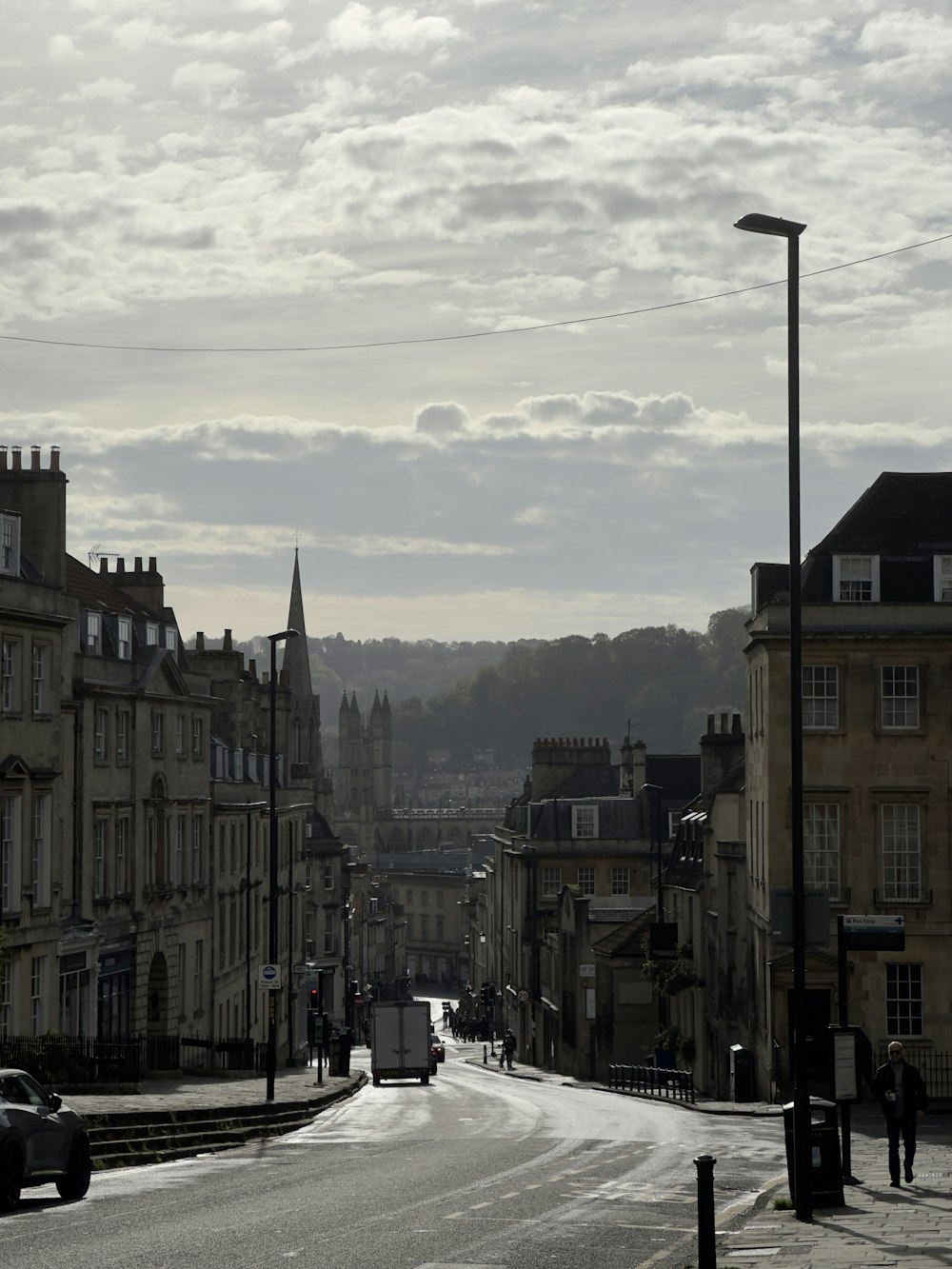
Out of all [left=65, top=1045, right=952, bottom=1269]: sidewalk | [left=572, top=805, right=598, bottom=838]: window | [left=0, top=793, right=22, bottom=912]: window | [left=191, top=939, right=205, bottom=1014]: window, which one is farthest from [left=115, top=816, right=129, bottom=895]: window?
[left=572, top=805, right=598, bottom=838]: window

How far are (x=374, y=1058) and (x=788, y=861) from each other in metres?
23.3

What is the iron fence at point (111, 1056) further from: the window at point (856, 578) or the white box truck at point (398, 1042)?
the window at point (856, 578)

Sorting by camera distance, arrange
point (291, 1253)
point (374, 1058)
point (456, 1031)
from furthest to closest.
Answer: point (456, 1031) → point (374, 1058) → point (291, 1253)

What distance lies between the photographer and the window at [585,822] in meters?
89.9

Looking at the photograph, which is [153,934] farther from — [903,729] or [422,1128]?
[903,729]

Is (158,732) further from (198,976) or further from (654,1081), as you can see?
(654,1081)

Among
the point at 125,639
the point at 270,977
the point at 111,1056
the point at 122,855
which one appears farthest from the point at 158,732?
the point at 270,977

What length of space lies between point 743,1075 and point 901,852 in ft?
22.8

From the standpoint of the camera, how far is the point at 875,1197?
22.4 m

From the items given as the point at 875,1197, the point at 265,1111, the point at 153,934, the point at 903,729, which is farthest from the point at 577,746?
the point at 875,1197

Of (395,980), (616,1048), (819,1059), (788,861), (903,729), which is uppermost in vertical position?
(903,729)

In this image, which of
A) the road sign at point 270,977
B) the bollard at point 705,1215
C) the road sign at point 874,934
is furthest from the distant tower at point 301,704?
the bollard at point 705,1215

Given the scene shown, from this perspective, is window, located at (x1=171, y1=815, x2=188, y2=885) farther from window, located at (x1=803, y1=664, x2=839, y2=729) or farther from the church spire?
the church spire

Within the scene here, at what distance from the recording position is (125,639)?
54.1 metres
